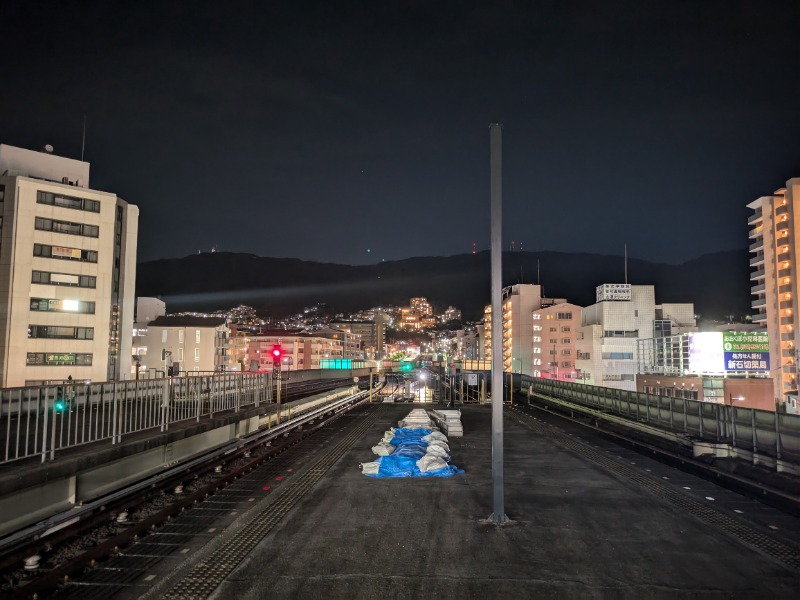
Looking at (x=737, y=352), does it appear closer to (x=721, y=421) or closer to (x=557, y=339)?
(x=721, y=421)

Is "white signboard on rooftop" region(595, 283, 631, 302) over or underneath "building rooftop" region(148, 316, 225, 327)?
over

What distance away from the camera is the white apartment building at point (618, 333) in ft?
336

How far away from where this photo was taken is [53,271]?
5297 centimetres

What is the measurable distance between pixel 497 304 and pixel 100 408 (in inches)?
408

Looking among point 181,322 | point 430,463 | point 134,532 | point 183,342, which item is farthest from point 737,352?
point 181,322

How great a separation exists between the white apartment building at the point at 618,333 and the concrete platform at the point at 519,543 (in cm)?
9478

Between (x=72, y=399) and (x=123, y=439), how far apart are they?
181 centimetres

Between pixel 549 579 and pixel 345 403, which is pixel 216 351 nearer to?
pixel 345 403

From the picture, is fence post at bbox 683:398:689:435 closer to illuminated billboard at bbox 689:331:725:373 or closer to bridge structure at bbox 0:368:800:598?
bridge structure at bbox 0:368:800:598

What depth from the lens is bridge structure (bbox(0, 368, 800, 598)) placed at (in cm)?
719

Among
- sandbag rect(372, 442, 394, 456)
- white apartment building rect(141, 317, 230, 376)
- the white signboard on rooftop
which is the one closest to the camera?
sandbag rect(372, 442, 394, 456)

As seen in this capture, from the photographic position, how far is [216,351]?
99.9 meters

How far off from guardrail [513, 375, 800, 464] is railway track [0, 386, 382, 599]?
12.1 metres

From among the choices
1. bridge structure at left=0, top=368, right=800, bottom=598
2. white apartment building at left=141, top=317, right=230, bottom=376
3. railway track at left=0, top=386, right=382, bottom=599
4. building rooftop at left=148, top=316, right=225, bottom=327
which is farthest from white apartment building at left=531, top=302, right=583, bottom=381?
railway track at left=0, top=386, right=382, bottom=599
